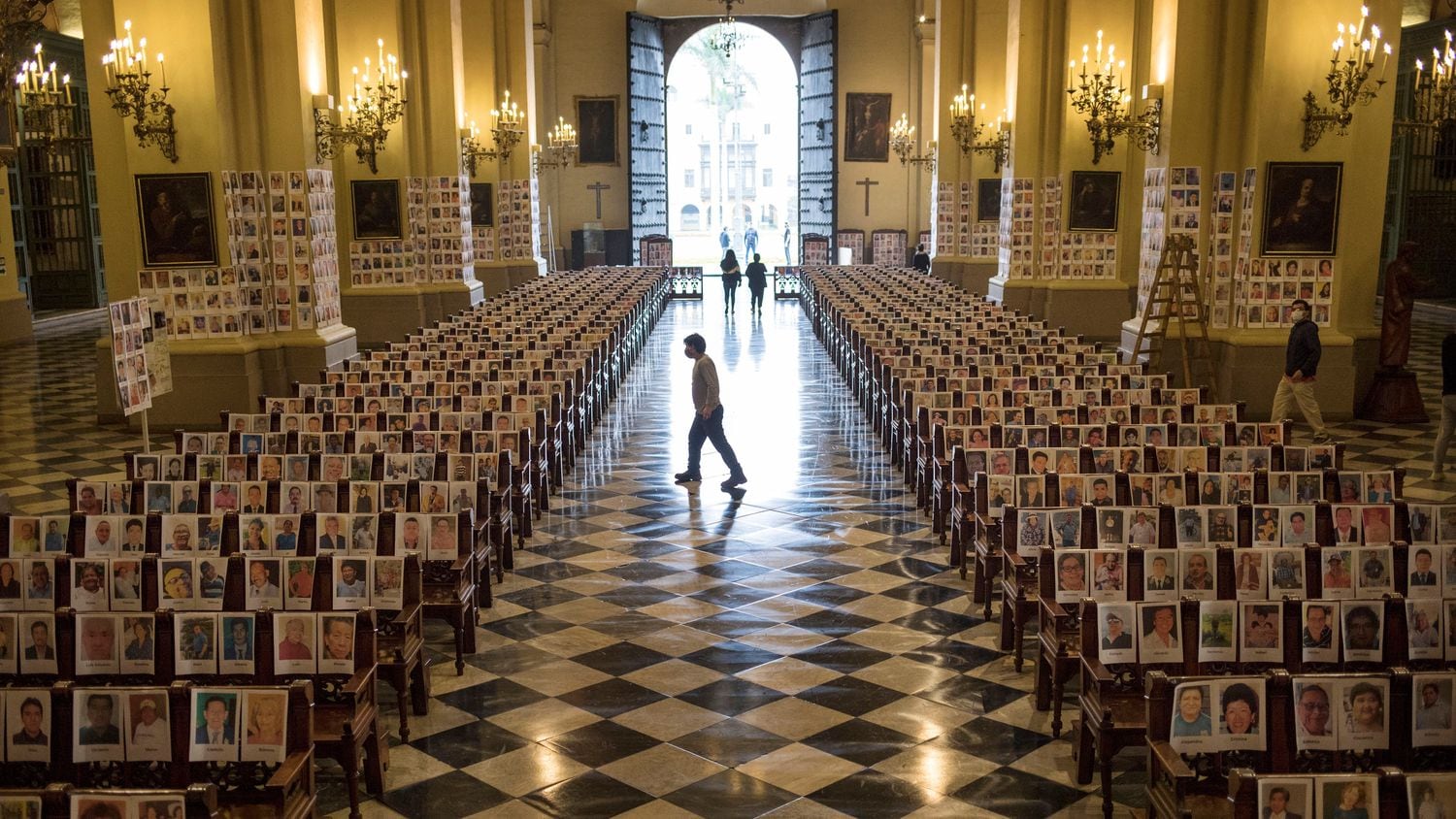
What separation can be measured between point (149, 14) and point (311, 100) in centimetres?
240

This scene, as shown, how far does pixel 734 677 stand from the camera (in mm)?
8406

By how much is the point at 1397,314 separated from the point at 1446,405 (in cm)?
406

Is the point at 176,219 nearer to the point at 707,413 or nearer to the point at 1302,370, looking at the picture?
the point at 707,413

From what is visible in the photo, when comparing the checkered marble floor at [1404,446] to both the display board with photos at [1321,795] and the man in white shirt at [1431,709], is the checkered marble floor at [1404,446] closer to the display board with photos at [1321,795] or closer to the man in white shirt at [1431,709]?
the man in white shirt at [1431,709]

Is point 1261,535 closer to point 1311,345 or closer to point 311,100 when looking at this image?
point 1311,345

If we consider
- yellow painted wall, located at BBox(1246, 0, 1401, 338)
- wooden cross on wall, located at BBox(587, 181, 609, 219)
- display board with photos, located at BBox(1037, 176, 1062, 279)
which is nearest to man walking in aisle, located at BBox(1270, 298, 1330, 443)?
yellow painted wall, located at BBox(1246, 0, 1401, 338)

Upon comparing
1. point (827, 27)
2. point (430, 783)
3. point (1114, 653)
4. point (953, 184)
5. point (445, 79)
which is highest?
point (827, 27)

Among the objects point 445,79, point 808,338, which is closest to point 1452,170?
point 808,338

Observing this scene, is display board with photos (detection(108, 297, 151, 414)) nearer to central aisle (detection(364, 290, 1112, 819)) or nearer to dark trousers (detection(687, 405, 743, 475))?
central aisle (detection(364, 290, 1112, 819))

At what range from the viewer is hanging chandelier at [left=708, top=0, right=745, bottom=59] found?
41.0 meters

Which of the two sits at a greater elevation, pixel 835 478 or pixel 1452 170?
pixel 1452 170

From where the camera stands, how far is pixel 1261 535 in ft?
28.1

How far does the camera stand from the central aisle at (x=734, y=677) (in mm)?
6781

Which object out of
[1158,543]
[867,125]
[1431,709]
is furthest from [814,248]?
[1431,709]
